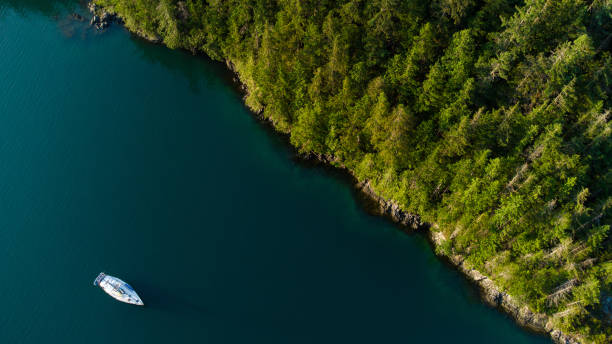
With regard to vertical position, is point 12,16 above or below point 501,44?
below

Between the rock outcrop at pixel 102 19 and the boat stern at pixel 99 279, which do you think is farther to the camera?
the rock outcrop at pixel 102 19

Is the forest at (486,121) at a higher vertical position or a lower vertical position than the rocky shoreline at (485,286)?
higher

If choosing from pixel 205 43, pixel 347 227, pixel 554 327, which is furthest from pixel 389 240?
pixel 205 43

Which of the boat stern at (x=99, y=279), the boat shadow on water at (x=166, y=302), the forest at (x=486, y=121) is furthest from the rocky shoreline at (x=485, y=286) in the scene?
the boat stern at (x=99, y=279)

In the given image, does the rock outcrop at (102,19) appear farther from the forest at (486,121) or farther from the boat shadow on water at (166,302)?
the boat shadow on water at (166,302)

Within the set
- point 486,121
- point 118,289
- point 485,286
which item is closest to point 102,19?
point 118,289

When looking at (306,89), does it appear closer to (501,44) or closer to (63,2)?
(501,44)

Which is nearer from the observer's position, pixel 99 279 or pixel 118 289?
pixel 118 289

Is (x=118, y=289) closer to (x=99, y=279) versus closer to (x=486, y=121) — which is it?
(x=99, y=279)
